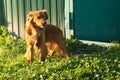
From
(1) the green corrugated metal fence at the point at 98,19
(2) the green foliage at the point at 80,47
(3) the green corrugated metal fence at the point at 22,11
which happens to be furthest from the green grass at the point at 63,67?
(3) the green corrugated metal fence at the point at 22,11

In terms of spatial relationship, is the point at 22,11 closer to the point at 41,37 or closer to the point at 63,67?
the point at 41,37

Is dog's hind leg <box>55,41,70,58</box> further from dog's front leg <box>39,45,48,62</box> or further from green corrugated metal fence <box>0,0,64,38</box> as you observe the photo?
green corrugated metal fence <box>0,0,64,38</box>

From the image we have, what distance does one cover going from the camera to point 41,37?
8.48 metres

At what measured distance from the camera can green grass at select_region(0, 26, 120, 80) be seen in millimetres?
7516

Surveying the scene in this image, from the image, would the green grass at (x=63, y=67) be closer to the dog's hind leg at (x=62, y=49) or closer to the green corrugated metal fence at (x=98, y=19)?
the dog's hind leg at (x=62, y=49)

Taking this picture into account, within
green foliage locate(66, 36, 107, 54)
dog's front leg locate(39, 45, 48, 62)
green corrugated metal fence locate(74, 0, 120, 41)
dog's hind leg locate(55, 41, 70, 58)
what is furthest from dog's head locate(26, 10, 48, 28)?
green corrugated metal fence locate(74, 0, 120, 41)

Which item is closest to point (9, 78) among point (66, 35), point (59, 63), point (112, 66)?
point (59, 63)

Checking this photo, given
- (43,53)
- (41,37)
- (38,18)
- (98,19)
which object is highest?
(38,18)

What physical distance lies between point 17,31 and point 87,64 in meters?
3.82

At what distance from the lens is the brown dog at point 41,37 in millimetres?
8102

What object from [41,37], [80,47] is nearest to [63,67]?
[41,37]

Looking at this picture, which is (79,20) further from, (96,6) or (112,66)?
(112,66)

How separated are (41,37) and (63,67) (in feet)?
2.79

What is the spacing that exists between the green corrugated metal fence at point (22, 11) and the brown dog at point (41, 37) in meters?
1.71
